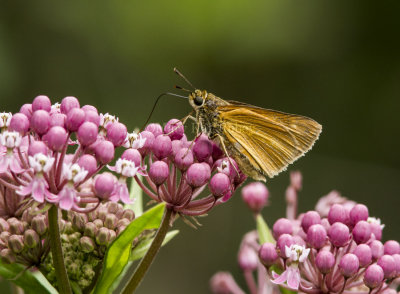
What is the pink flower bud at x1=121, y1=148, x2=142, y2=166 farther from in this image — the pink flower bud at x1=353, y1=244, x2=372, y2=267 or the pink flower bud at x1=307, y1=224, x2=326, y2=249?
the pink flower bud at x1=353, y1=244, x2=372, y2=267

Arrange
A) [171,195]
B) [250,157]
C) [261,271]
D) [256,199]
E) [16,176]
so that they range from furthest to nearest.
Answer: [256,199] < [261,271] < [250,157] < [171,195] < [16,176]

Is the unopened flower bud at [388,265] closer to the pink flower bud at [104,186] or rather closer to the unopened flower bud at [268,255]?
the unopened flower bud at [268,255]

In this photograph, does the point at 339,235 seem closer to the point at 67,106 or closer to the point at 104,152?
the point at 104,152

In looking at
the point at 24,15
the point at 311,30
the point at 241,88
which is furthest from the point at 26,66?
the point at 311,30

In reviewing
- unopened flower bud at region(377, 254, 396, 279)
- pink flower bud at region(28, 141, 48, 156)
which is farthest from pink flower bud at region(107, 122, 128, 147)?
unopened flower bud at region(377, 254, 396, 279)

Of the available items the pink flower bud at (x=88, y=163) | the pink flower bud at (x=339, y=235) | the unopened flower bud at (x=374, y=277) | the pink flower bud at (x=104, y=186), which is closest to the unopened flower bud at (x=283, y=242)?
the pink flower bud at (x=339, y=235)

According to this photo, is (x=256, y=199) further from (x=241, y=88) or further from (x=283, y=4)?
(x=241, y=88)
